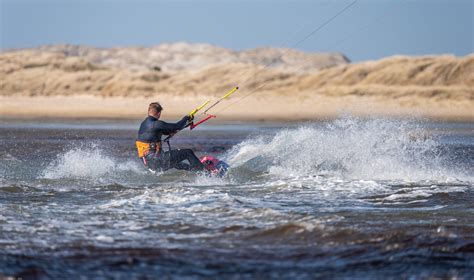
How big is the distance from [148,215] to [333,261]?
2598mm

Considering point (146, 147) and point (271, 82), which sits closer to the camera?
point (146, 147)

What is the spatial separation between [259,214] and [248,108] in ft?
79.0

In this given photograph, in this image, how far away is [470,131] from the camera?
75.3ft

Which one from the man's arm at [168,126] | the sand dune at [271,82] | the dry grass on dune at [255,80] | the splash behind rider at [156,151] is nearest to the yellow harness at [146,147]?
the splash behind rider at [156,151]

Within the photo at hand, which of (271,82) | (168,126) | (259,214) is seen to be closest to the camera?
(259,214)

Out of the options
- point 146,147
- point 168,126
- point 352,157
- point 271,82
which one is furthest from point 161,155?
point 271,82

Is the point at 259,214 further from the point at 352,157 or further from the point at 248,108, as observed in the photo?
the point at 248,108

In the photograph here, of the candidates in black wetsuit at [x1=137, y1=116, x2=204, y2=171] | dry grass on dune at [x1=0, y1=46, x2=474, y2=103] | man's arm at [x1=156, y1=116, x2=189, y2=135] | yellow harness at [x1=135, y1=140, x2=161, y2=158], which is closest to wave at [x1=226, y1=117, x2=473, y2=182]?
black wetsuit at [x1=137, y1=116, x2=204, y2=171]

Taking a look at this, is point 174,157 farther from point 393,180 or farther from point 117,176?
point 393,180

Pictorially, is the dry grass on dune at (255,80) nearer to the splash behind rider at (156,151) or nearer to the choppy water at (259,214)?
the choppy water at (259,214)

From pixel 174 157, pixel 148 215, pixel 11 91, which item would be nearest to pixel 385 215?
pixel 148 215

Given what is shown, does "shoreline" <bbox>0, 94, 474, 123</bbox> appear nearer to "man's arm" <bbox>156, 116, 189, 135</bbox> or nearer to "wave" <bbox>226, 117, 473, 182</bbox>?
"wave" <bbox>226, 117, 473, 182</bbox>

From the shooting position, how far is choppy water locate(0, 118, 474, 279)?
6383mm

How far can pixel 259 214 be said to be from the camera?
8.38 m
